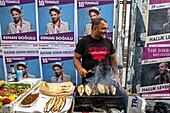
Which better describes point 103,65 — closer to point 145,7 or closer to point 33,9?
point 145,7

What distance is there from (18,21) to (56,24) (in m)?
0.61

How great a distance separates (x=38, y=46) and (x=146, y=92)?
1.86 metres

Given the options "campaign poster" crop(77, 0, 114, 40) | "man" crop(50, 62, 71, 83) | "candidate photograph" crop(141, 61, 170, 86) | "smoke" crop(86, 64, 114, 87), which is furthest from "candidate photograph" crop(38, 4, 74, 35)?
"candidate photograph" crop(141, 61, 170, 86)

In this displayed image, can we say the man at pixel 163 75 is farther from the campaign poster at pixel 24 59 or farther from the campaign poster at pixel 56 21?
the campaign poster at pixel 24 59

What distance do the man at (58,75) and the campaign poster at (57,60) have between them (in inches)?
1.5

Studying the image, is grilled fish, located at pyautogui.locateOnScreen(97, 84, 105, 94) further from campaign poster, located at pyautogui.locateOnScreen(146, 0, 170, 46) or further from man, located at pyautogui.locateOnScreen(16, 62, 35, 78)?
man, located at pyautogui.locateOnScreen(16, 62, 35, 78)

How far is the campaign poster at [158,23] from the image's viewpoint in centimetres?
289

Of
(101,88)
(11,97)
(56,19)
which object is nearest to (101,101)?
(101,88)

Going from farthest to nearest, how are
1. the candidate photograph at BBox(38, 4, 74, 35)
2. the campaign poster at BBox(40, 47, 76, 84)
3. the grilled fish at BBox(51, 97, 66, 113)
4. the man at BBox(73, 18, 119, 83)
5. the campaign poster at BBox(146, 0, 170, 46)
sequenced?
1. the campaign poster at BBox(40, 47, 76, 84)
2. the candidate photograph at BBox(38, 4, 74, 35)
3. the campaign poster at BBox(146, 0, 170, 46)
4. the man at BBox(73, 18, 119, 83)
5. the grilled fish at BBox(51, 97, 66, 113)

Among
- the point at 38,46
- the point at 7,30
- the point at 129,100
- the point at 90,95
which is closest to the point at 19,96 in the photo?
the point at 90,95

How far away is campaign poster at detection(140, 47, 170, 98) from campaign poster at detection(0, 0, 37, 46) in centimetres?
179

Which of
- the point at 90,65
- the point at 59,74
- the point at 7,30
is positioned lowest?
the point at 59,74

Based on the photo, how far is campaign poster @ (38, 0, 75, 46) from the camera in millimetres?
3139

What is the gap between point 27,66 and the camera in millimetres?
3377
